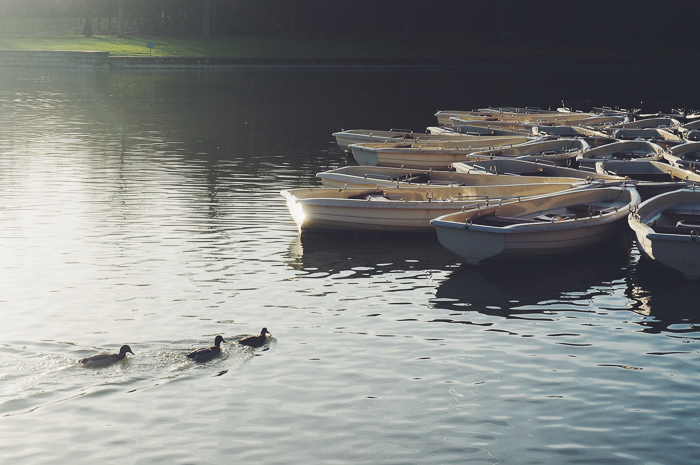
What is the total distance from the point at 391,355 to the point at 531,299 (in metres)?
5.01

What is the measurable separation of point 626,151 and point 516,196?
41.5 ft

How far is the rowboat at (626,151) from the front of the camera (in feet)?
117

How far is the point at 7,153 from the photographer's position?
42.6 meters

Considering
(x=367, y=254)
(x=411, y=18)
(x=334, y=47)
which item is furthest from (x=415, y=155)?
(x=411, y=18)

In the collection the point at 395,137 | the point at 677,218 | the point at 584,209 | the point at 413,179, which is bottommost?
the point at 677,218

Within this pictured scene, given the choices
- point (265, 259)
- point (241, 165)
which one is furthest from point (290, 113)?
point (265, 259)

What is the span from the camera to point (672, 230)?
22.7m

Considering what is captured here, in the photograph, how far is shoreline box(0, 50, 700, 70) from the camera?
309 ft

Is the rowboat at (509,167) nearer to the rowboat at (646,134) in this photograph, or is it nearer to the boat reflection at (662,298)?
the boat reflection at (662,298)

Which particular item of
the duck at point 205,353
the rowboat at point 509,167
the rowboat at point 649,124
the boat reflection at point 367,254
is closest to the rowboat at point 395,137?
the rowboat at point 509,167

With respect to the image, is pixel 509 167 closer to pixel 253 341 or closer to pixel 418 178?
pixel 418 178

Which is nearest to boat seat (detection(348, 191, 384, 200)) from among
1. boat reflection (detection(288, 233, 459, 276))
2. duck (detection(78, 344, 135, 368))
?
boat reflection (detection(288, 233, 459, 276))

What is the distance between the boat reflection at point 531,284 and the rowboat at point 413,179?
13.9 ft

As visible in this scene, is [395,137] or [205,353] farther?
[395,137]
